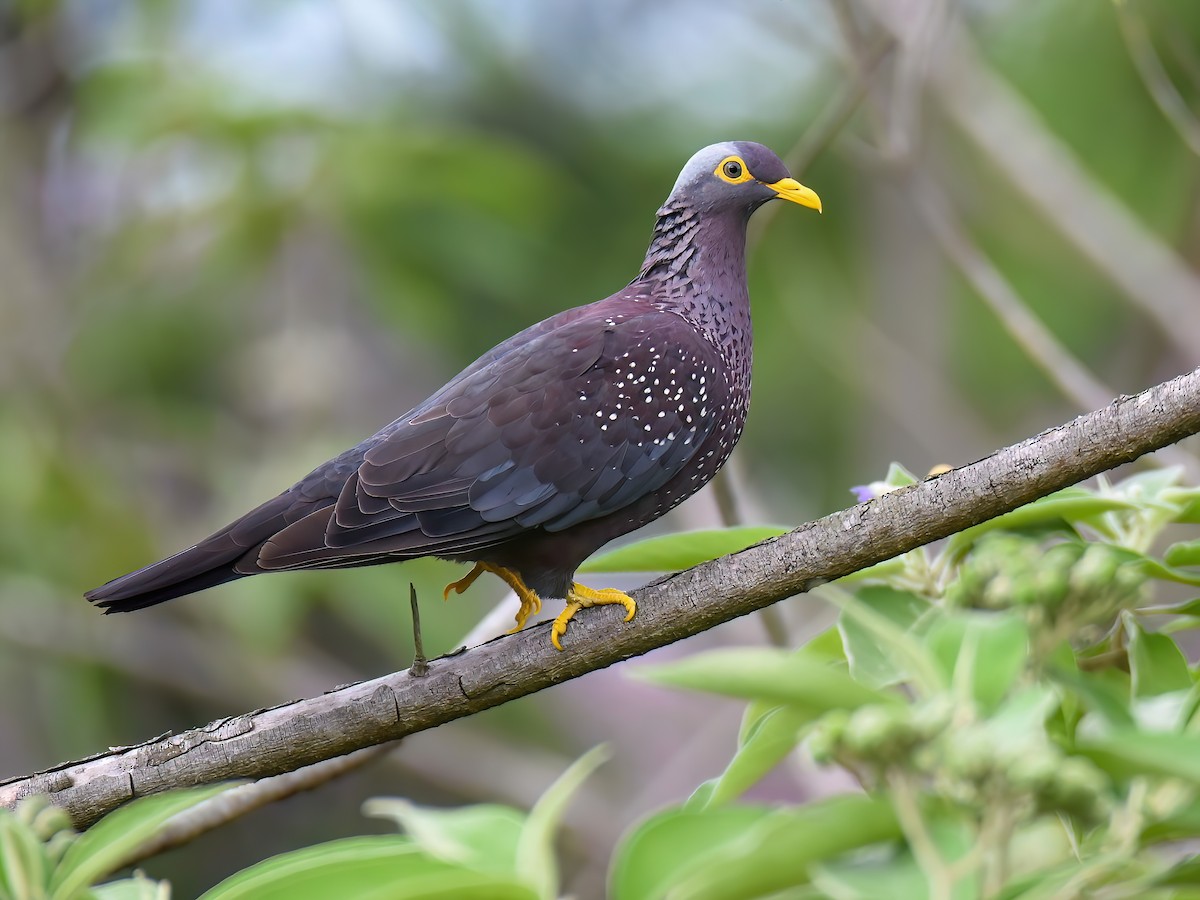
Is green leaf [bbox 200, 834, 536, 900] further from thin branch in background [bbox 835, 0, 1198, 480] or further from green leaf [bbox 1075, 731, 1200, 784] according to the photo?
thin branch in background [bbox 835, 0, 1198, 480]

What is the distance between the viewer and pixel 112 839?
45.3 inches

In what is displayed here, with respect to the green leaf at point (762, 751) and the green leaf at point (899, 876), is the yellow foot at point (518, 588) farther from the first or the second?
the green leaf at point (899, 876)

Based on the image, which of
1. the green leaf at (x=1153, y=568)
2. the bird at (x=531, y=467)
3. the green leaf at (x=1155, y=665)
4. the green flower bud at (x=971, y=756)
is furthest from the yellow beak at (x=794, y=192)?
the green flower bud at (x=971, y=756)

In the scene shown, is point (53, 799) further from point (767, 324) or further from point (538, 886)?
point (767, 324)

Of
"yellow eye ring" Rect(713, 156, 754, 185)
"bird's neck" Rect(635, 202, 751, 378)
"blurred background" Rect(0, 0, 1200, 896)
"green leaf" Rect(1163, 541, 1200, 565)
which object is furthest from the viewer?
"blurred background" Rect(0, 0, 1200, 896)

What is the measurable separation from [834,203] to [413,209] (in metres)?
2.12

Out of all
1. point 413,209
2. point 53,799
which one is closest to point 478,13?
point 413,209

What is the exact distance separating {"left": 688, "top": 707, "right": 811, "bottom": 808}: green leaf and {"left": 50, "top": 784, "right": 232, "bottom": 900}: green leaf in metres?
0.48

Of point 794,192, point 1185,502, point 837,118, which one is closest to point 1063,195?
point 837,118

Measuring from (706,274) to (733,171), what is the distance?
0.26 metres

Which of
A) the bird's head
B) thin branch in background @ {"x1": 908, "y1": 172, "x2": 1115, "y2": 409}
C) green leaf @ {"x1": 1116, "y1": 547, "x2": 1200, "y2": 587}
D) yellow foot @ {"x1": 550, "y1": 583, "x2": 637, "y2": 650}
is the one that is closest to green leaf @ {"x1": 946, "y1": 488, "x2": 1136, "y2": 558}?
green leaf @ {"x1": 1116, "y1": 547, "x2": 1200, "y2": 587}

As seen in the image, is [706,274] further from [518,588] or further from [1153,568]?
[1153,568]

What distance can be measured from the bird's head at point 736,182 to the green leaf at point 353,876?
2.22m

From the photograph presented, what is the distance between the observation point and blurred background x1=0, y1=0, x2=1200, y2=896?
504 centimetres
